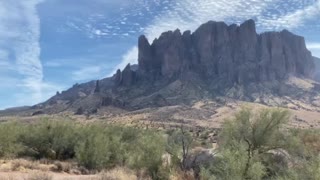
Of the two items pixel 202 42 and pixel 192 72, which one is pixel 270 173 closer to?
pixel 192 72

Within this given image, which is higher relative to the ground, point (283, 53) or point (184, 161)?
point (283, 53)

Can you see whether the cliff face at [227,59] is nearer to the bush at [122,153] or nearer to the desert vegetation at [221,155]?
the bush at [122,153]

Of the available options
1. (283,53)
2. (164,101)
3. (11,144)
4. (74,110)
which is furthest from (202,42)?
(11,144)

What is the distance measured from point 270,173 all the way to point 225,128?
156 inches

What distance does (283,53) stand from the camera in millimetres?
198250

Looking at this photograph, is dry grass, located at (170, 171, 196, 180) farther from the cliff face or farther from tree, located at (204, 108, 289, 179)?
the cliff face

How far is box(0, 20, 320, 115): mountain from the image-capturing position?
511ft

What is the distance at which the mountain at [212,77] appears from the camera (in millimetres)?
155875

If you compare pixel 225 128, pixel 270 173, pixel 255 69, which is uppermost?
pixel 255 69

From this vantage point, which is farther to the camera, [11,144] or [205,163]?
[11,144]

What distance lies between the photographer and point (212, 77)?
578 ft

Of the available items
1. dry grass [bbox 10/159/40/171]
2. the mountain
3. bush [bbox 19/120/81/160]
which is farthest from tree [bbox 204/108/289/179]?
the mountain

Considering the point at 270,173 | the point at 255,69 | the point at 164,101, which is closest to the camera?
the point at 270,173

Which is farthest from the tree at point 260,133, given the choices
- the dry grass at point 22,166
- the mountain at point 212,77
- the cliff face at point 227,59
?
the cliff face at point 227,59
